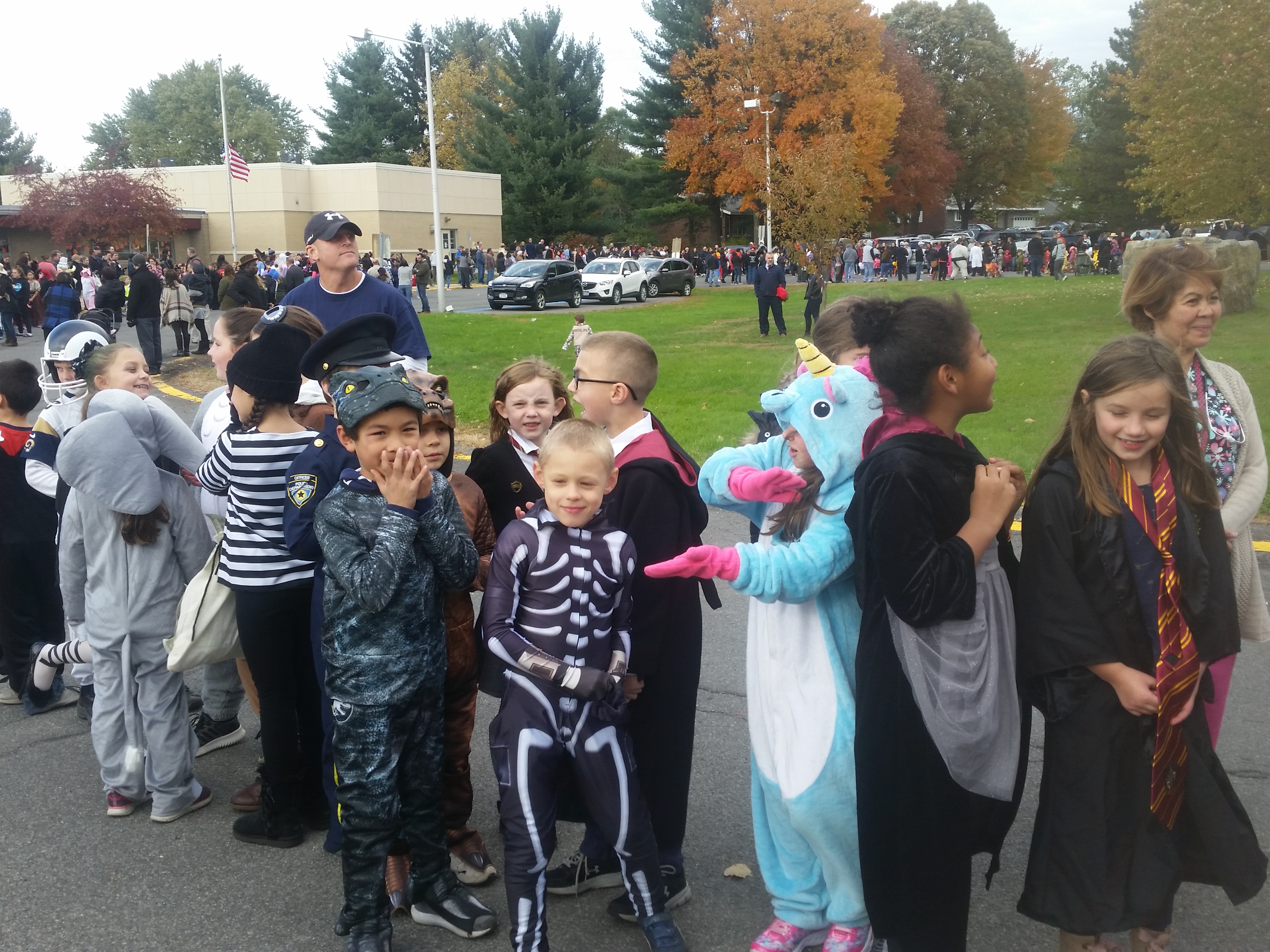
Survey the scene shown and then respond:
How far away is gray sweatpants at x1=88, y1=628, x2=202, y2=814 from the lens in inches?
157

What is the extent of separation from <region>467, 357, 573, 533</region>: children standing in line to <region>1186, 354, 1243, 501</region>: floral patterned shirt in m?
2.18

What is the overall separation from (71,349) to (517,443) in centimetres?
241

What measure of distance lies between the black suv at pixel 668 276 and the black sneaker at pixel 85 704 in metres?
32.4

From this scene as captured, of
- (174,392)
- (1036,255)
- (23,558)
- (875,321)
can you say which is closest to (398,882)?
(875,321)

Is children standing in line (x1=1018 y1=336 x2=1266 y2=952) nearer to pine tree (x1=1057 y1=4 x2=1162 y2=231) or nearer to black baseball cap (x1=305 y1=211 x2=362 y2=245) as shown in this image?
black baseball cap (x1=305 y1=211 x2=362 y2=245)

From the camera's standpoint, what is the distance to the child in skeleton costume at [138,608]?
13.0 ft

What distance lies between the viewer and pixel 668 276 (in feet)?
122

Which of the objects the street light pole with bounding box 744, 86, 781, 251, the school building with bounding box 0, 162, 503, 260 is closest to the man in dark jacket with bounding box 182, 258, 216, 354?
the street light pole with bounding box 744, 86, 781, 251

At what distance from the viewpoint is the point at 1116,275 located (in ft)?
133

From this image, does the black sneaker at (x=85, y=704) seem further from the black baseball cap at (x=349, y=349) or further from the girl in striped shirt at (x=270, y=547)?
the black baseball cap at (x=349, y=349)

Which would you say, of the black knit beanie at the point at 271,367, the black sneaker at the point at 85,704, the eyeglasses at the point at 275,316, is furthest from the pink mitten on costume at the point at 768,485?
the black sneaker at the point at 85,704

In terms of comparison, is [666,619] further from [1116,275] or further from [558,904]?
[1116,275]

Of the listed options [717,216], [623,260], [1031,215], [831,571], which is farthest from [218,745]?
[1031,215]

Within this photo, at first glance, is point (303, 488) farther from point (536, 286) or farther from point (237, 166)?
point (237, 166)
